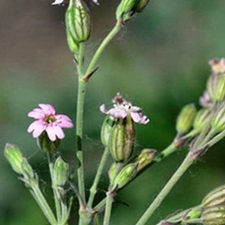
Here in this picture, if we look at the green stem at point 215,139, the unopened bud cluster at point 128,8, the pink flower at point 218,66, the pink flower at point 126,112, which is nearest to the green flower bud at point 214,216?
the green stem at point 215,139

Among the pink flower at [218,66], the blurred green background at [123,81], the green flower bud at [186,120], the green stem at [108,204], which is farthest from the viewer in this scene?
the blurred green background at [123,81]

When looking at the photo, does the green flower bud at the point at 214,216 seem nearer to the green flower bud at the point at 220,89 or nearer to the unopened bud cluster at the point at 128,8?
the green flower bud at the point at 220,89

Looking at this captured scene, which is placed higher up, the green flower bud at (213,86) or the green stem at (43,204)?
the green stem at (43,204)

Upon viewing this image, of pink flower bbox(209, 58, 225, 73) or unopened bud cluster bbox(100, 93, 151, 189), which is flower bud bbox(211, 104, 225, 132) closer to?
unopened bud cluster bbox(100, 93, 151, 189)

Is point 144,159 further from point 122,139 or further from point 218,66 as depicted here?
point 218,66

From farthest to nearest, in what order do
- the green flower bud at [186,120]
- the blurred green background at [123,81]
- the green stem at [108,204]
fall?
the blurred green background at [123,81], the green flower bud at [186,120], the green stem at [108,204]

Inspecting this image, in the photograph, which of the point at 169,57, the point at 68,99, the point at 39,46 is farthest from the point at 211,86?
the point at 39,46
